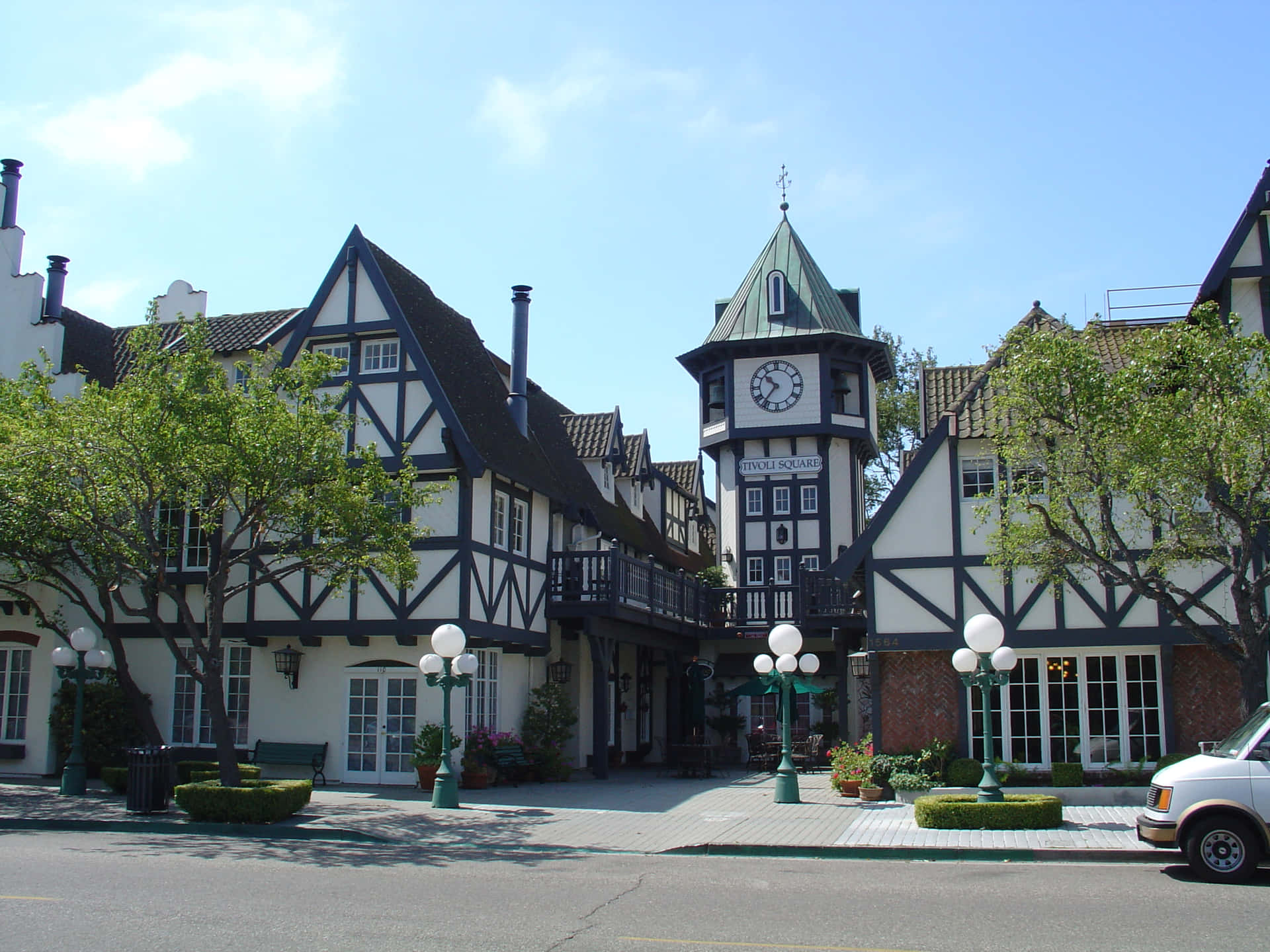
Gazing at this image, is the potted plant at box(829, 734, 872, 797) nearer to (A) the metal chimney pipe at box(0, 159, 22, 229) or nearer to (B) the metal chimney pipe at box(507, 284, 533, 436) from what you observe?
(B) the metal chimney pipe at box(507, 284, 533, 436)

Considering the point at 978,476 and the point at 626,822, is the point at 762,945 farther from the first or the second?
the point at 978,476

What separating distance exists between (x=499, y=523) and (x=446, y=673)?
5.96 m

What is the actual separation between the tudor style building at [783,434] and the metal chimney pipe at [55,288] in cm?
1733

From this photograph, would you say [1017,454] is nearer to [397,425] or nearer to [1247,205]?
[1247,205]

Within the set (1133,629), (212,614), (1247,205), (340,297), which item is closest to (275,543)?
(212,614)

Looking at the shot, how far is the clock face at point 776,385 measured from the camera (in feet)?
111

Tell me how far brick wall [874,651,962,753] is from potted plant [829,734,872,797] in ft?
1.51

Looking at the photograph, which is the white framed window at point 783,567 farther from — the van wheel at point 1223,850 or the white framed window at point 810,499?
Answer: the van wheel at point 1223,850

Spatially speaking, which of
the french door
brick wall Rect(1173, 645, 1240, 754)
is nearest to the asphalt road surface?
brick wall Rect(1173, 645, 1240, 754)

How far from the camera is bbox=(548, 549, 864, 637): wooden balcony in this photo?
990 inches

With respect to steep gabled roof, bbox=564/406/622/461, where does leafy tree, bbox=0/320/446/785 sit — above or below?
below

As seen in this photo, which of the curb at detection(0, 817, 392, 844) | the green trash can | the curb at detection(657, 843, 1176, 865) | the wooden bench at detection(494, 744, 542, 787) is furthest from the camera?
the wooden bench at detection(494, 744, 542, 787)

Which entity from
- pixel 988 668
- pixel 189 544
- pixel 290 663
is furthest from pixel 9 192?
pixel 988 668

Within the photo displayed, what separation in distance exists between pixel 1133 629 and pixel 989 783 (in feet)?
17.3
